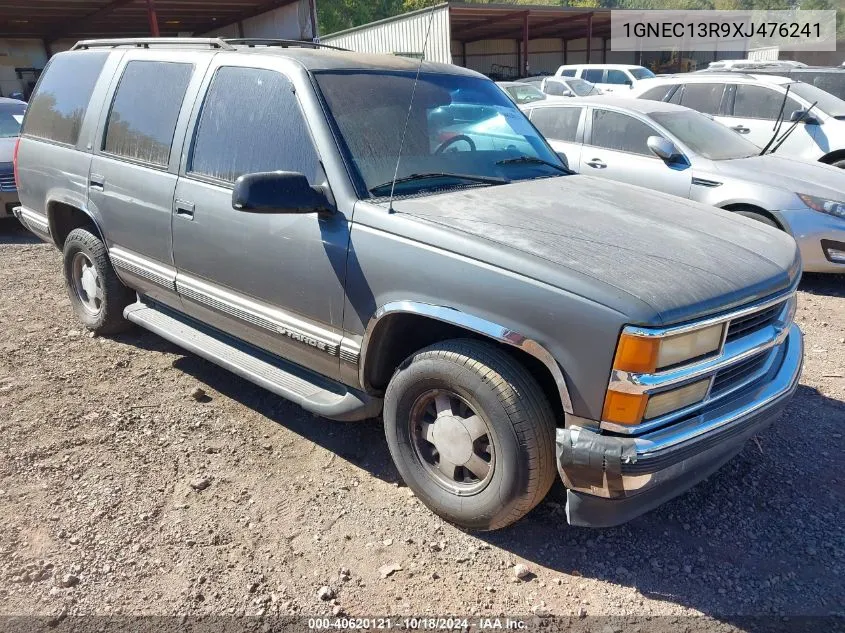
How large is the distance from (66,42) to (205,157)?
78.4ft

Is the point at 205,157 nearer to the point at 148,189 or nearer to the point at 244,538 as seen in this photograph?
the point at 148,189

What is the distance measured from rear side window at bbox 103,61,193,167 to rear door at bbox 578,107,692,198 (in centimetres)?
435

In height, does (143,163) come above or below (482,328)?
above

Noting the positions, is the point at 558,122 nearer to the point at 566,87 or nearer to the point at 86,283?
the point at 86,283

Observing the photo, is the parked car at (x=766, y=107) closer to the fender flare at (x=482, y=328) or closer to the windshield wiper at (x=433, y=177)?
the windshield wiper at (x=433, y=177)

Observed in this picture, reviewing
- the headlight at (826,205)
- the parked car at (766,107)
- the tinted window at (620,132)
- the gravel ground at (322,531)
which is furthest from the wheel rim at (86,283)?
the parked car at (766,107)

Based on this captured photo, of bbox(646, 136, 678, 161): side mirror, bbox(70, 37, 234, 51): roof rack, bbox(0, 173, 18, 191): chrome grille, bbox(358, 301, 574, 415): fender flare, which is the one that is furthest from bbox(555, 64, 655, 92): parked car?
bbox(358, 301, 574, 415): fender flare

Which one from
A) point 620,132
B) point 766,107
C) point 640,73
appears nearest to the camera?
point 620,132

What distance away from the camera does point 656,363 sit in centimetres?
229

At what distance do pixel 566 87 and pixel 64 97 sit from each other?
1440 centimetres

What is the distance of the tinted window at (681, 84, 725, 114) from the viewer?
9.47 metres

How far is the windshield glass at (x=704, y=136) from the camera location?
661 cm

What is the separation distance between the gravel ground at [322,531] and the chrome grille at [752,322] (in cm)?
89

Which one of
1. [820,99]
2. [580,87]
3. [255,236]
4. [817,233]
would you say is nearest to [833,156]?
[820,99]
